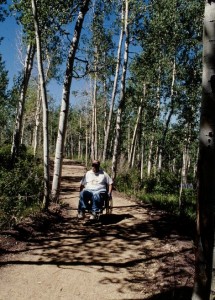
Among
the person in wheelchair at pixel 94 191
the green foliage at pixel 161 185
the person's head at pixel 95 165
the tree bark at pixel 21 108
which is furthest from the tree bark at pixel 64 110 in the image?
the tree bark at pixel 21 108

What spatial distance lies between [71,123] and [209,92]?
57.3 m

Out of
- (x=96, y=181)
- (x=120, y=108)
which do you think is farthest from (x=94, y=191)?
(x=120, y=108)

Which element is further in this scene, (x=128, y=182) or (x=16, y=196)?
(x=128, y=182)

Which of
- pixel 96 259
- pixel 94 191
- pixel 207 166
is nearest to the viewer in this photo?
pixel 207 166

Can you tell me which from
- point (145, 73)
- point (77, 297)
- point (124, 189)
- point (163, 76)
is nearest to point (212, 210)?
point (77, 297)

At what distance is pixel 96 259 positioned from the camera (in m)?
5.93

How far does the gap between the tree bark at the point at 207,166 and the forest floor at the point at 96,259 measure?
2070 mm

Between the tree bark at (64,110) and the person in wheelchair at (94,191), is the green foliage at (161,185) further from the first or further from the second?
the person in wheelchair at (94,191)

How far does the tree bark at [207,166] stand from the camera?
8.92ft

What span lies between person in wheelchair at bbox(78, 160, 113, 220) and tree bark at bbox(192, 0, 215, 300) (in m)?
5.34

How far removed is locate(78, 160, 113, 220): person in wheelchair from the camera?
8.06 metres

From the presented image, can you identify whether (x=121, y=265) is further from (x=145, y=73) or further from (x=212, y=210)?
(x=145, y=73)

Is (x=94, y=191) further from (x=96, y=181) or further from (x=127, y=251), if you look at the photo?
(x=127, y=251)

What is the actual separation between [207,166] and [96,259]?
12.7ft
